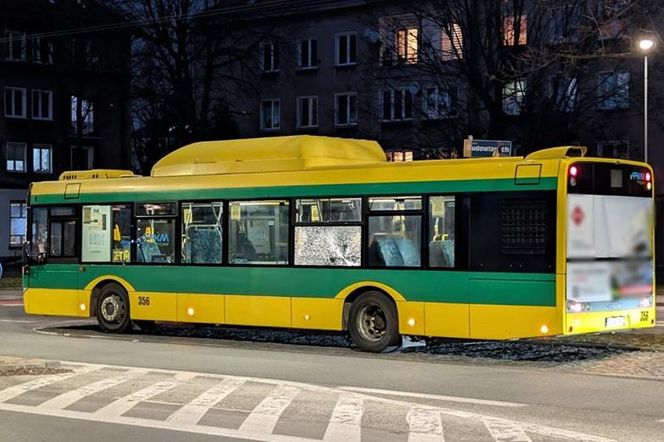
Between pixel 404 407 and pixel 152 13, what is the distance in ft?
122

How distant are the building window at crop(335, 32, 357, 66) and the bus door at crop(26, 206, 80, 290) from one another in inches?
1336

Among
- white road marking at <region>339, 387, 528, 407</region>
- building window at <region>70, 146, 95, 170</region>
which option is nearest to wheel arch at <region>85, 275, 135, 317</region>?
white road marking at <region>339, 387, 528, 407</region>

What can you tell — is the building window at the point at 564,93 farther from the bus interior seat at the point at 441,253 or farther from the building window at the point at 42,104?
the building window at the point at 42,104

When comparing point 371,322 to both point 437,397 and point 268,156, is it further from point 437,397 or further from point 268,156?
point 437,397

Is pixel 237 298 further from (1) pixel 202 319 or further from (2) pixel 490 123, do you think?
(2) pixel 490 123

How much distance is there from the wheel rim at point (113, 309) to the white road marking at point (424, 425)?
924cm

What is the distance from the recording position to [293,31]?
172 feet

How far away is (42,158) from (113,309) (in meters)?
41.7

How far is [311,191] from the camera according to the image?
1502 centimetres

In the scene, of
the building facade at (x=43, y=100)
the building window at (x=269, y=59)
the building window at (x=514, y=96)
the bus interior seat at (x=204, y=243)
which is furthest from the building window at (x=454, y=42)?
the building facade at (x=43, y=100)

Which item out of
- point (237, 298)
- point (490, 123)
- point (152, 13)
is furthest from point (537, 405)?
point (152, 13)

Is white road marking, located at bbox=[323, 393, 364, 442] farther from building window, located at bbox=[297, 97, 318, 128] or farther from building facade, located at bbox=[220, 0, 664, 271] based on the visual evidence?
building window, located at bbox=[297, 97, 318, 128]

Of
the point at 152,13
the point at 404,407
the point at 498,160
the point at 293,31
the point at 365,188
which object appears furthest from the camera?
the point at 293,31

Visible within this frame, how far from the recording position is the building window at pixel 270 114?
176ft
